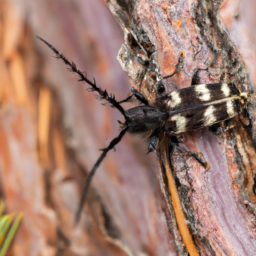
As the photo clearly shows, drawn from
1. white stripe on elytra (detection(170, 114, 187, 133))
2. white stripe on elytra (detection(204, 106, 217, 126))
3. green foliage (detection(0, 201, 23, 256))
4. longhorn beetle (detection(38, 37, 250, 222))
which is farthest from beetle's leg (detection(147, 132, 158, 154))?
green foliage (detection(0, 201, 23, 256))

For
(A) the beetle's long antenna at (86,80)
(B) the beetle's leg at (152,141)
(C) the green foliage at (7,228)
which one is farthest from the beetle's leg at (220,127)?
(C) the green foliage at (7,228)

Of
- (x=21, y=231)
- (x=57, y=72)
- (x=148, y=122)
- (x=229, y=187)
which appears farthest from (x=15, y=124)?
(x=229, y=187)

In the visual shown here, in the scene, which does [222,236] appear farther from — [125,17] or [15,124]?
[15,124]

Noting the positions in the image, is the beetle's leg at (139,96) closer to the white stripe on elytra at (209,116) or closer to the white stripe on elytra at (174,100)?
the white stripe on elytra at (174,100)

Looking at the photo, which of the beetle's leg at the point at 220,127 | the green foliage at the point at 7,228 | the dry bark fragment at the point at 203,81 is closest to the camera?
the dry bark fragment at the point at 203,81

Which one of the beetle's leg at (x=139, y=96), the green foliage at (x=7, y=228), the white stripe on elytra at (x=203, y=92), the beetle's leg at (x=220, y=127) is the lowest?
the green foliage at (x=7, y=228)

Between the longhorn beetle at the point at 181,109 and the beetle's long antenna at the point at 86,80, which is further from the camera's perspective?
the longhorn beetle at the point at 181,109

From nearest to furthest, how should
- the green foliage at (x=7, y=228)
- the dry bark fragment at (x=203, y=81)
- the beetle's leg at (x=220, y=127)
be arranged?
the dry bark fragment at (x=203, y=81), the beetle's leg at (x=220, y=127), the green foliage at (x=7, y=228)
